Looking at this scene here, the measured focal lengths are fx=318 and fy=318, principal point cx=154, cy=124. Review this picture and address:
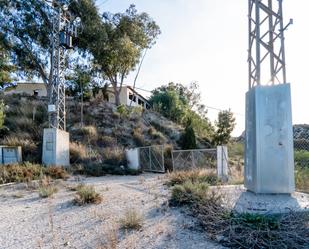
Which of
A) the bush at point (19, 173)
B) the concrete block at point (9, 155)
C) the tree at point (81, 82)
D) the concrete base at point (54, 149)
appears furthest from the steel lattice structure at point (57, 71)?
the tree at point (81, 82)

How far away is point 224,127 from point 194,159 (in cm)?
1148

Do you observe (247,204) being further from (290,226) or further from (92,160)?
(92,160)

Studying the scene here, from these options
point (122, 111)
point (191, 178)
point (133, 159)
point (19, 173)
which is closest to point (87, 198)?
point (191, 178)

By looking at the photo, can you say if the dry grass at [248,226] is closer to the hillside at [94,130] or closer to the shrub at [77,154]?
the hillside at [94,130]

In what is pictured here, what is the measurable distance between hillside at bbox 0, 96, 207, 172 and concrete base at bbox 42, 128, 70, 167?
0.86 metres

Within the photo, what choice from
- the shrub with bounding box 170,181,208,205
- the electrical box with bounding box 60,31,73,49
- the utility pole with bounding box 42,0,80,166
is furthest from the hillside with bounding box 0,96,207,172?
the shrub with bounding box 170,181,208,205

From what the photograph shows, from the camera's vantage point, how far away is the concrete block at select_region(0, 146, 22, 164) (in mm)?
13359

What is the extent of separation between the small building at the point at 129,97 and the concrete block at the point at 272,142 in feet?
86.6

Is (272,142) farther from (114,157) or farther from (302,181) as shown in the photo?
(114,157)

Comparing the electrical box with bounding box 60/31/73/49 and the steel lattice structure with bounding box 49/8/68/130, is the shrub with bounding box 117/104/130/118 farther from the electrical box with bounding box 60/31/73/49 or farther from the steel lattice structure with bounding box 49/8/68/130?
the electrical box with bounding box 60/31/73/49

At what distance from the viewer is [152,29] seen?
27297mm

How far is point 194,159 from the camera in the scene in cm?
1509

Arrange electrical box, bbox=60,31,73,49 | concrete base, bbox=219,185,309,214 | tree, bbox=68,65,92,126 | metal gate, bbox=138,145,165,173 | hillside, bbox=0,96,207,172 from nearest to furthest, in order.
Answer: concrete base, bbox=219,185,309,214, electrical box, bbox=60,31,73,49, hillside, bbox=0,96,207,172, metal gate, bbox=138,145,165,173, tree, bbox=68,65,92,126

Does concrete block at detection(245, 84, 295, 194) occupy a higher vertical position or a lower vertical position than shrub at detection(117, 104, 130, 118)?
lower
